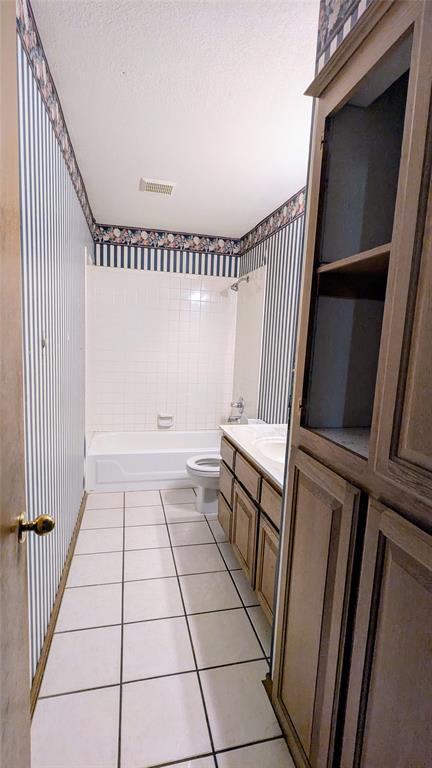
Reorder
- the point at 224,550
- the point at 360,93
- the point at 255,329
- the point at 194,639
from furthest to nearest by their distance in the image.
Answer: the point at 255,329 < the point at 224,550 < the point at 194,639 < the point at 360,93

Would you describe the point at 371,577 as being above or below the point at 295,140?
below

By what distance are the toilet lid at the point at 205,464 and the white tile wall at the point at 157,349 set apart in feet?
3.47

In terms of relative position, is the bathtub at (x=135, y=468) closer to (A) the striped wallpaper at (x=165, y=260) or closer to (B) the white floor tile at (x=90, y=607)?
(B) the white floor tile at (x=90, y=607)

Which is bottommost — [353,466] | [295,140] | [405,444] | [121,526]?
[121,526]

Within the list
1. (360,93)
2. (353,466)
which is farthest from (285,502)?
(360,93)

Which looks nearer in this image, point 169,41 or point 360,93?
point 360,93

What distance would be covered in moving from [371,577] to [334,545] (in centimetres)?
15

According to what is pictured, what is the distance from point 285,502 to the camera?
51.2 inches

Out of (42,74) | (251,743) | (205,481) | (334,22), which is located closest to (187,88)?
(42,74)

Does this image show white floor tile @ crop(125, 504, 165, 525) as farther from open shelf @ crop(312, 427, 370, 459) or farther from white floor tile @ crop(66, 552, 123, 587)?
open shelf @ crop(312, 427, 370, 459)

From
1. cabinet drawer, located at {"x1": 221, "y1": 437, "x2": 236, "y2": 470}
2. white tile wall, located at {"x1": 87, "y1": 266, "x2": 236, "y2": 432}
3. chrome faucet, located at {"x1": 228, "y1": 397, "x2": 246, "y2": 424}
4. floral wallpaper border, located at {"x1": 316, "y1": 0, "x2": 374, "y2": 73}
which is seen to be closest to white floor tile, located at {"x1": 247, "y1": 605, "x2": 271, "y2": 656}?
cabinet drawer, located at {"x1": 221, "y1": 437, "x2": 236, "y2": 470}

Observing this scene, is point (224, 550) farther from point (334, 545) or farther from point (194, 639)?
point (334, 545)

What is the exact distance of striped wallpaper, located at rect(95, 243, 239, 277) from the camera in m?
3.92

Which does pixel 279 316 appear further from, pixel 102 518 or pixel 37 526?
pixel 37 526
